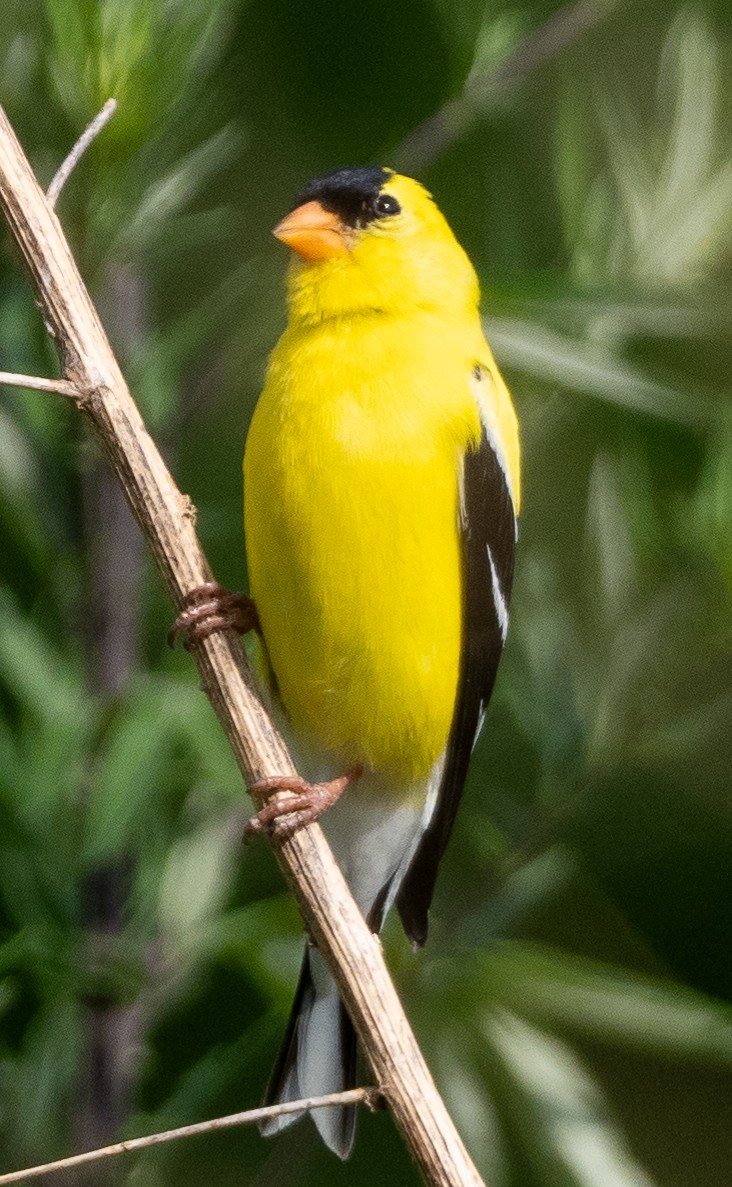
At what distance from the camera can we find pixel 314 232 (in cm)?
202

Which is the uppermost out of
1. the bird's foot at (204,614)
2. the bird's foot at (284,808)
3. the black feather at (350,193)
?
the black feather at (350,193)

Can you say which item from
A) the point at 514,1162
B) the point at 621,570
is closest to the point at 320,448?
the point at 621,570

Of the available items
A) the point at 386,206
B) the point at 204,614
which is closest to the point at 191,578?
the point at 204,614

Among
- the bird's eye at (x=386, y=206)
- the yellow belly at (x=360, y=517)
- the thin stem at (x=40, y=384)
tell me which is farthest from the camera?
the bird's eye at (x=386, y=206)

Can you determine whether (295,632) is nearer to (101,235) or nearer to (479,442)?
(479,442)

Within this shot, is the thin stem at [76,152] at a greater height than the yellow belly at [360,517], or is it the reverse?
the thin stem at [76,152]

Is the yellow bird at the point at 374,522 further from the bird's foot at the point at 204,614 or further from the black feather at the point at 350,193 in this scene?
the bird's foot at the point at 204,614

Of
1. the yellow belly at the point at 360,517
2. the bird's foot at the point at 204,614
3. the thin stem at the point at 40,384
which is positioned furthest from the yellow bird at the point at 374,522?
the thin stem at the point at 40,384

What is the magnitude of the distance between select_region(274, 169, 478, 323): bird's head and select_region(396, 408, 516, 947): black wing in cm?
Answer: 24

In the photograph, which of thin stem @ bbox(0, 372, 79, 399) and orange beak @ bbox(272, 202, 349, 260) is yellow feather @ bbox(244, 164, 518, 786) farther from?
thin stem @ bbox(0, 372, 79, 399)

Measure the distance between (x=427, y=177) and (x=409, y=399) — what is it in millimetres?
461

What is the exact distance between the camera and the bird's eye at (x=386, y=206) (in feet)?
6.90

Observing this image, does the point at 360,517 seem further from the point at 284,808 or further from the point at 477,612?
the point at 284,808

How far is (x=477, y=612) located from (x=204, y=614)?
456mm
